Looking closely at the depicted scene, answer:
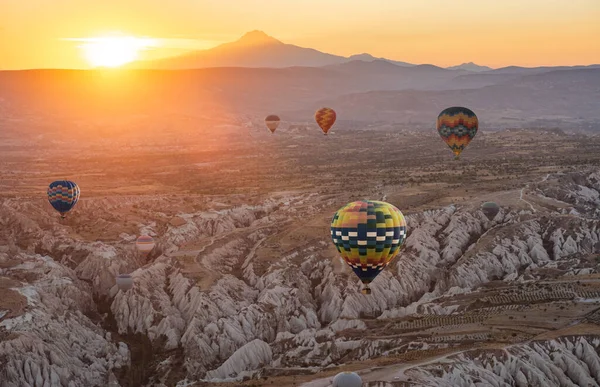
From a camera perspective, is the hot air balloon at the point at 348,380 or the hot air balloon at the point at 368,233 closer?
the hot air balloon at the point at 348,380

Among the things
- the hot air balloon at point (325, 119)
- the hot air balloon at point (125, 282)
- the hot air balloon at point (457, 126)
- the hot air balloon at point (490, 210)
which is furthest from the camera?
the hot air balloon at point (325, 119)

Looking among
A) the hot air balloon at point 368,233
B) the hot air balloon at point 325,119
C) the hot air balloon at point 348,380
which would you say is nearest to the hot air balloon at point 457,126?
the hot air balloon at point 325,119

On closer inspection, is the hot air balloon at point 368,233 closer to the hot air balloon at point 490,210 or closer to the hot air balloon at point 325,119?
the hot air balloon at point 490,210

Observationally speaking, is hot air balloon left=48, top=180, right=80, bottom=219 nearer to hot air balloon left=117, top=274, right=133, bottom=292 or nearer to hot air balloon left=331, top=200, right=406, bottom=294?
hot air balloon left=117, top=274, right=133, bottom=292

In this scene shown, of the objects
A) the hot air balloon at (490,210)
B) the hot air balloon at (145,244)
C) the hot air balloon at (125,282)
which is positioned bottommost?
the hot air balloon at (125,282)

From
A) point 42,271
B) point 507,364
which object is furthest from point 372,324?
point 42,271

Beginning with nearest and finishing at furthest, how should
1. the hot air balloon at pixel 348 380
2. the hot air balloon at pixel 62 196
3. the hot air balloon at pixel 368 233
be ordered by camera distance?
the hot air balloon at pixel 348 380 < the hot air balloon at pixel 368 233 < the hot air balloon at pixel 62 196

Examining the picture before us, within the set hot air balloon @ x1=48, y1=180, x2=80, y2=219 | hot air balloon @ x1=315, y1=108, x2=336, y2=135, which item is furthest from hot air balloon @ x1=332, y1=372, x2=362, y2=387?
hot air balloon @ x1=315, y1=108, x2=336, y2=135
